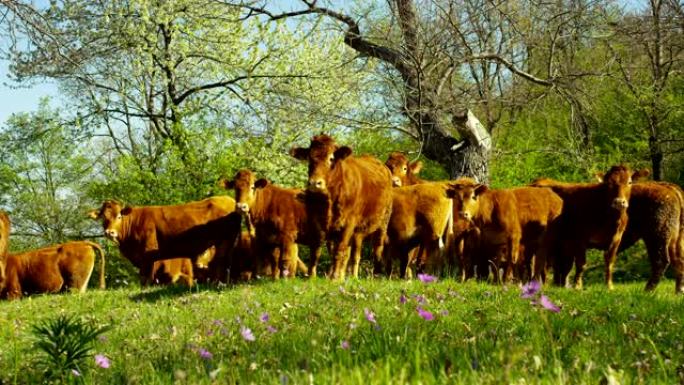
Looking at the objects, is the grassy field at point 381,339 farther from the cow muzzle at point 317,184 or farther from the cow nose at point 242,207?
A: the cow nose at point 242,207

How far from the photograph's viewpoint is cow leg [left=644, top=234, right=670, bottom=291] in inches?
488

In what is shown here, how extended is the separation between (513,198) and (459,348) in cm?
985

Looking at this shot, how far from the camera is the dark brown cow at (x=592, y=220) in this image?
42.5 feet

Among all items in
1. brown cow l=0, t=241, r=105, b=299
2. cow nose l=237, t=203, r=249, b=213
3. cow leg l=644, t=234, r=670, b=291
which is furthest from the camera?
brown cow l=0, t=241, r=105, b=299

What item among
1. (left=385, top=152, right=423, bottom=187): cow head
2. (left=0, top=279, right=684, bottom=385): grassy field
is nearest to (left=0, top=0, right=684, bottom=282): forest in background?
(left=385, top=152, right=423, bottom=187): cow head

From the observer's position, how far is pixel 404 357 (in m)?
3.68

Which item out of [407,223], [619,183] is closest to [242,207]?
[407,223]

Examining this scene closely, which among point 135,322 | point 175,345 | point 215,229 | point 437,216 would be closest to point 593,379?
point 175,345

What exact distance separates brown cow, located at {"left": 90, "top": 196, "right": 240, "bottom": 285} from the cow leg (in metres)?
8.37

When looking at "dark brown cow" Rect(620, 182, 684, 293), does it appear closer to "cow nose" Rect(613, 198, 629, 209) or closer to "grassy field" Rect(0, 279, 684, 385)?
"cow nose" Rect(613, 198, 629, 209)

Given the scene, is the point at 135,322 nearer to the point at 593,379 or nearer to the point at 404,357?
the point at 404,357

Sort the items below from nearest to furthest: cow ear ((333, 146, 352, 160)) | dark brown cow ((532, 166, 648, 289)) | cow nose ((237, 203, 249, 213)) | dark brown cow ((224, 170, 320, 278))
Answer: cow ear ((333, 146, 352, 160)) < dark brown cow ((532, 166, 648, 289)) < cow nose ((237, 203, 249, 213)) < dark brown cow ((224, 170, 320, 278))

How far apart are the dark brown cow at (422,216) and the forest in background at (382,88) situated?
123 inches

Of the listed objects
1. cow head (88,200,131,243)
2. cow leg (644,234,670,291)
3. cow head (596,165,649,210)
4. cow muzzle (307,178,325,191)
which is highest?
cow muzzle (307,178,325,191)
